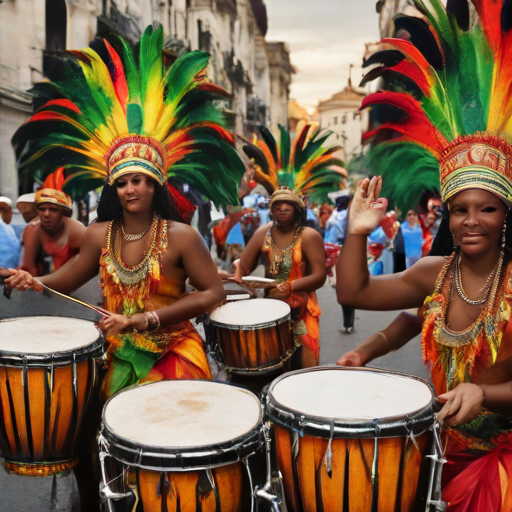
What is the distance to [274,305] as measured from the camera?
4.82m

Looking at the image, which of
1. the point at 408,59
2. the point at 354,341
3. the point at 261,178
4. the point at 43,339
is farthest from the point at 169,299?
the point at 354,341

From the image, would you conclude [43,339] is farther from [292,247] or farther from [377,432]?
[292,247]

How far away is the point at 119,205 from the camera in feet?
12.2

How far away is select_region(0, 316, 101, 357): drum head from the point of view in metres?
2.79

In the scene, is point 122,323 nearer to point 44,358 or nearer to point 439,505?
point 44,358

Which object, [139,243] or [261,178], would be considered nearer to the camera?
[139,243]

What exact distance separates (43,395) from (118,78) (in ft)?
6.54

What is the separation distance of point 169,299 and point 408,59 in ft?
5.83

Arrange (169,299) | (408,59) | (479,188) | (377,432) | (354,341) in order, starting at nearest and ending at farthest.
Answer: (377,432) → (479,188) → (408,59) → (169,299) → (354,341)

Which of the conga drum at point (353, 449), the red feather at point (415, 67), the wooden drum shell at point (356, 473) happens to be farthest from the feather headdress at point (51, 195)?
the wooden drum shell at point (356, 473)

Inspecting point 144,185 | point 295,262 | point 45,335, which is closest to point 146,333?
point 45,335

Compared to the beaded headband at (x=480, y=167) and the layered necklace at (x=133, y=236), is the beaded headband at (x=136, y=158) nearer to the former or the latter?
the layered necklace at (x=133, y=236)

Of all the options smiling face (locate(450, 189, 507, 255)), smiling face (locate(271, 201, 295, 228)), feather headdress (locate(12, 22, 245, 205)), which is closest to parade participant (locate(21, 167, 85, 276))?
feather headdress (locate(12, 22, 245, 205))

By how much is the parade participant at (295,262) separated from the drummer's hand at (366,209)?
9.27 feet
